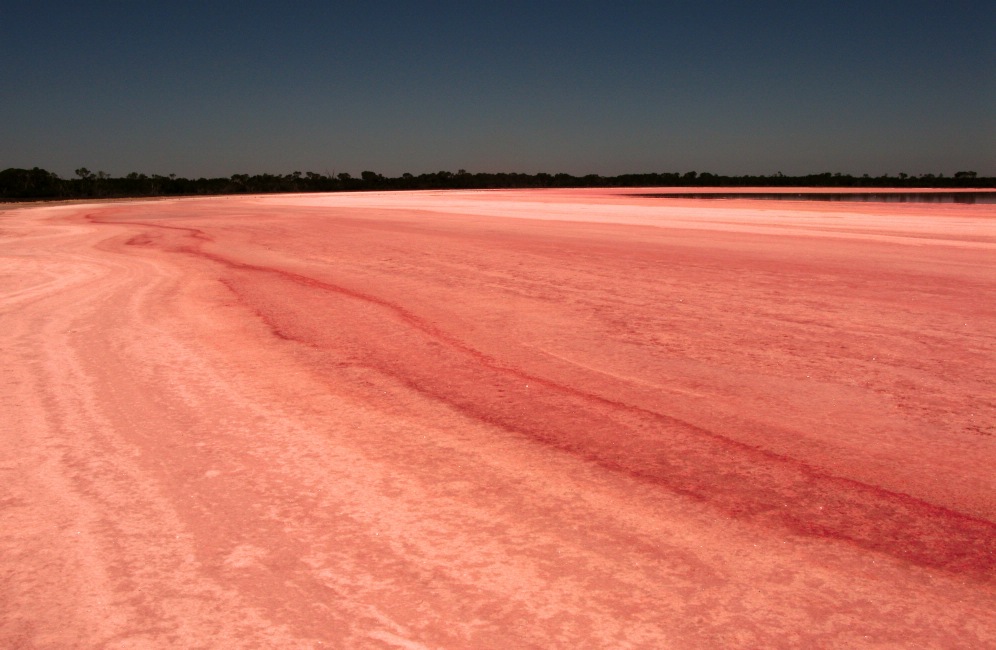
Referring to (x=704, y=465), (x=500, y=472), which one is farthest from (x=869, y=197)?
(x=500, y=472)

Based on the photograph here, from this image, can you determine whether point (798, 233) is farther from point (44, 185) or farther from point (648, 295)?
point (44, 185)

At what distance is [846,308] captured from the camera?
5.54m

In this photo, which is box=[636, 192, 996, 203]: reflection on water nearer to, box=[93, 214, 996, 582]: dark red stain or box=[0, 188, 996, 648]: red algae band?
box=[0, 188, 996, 648]: red algae band

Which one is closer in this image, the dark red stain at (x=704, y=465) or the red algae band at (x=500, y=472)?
the red algae band at (x=500, y=472)

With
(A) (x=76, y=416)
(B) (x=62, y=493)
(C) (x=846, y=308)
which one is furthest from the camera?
(C) (x=846, y=308)

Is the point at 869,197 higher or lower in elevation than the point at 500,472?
higher

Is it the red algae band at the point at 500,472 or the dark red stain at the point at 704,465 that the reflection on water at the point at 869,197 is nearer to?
the red algae band at the point at 500,472

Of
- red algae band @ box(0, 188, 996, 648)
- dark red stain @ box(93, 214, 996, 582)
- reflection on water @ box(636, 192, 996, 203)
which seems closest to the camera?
red algae band @ box(0, 188, 996, 648)

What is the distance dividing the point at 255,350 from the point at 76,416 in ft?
4.07

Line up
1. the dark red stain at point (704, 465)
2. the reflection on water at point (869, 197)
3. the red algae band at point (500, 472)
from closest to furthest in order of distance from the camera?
1. the red algae band at point (500, 472)
2. the dark red stain at point (704, 465)
3. the reflection on water at point (869, 197)

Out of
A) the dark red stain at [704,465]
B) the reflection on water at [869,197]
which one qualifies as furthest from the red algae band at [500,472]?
the reflection on water at [869,197]

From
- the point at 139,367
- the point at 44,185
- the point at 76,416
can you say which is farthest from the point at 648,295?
the point at 44,185

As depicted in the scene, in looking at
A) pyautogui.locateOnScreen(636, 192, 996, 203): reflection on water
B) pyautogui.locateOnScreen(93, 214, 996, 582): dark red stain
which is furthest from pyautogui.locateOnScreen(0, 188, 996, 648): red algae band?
pyautogui.locateOnScreen(636, 192, 996, 203): reflection on water

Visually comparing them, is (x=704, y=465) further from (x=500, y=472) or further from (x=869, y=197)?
(x=869, y=197)
